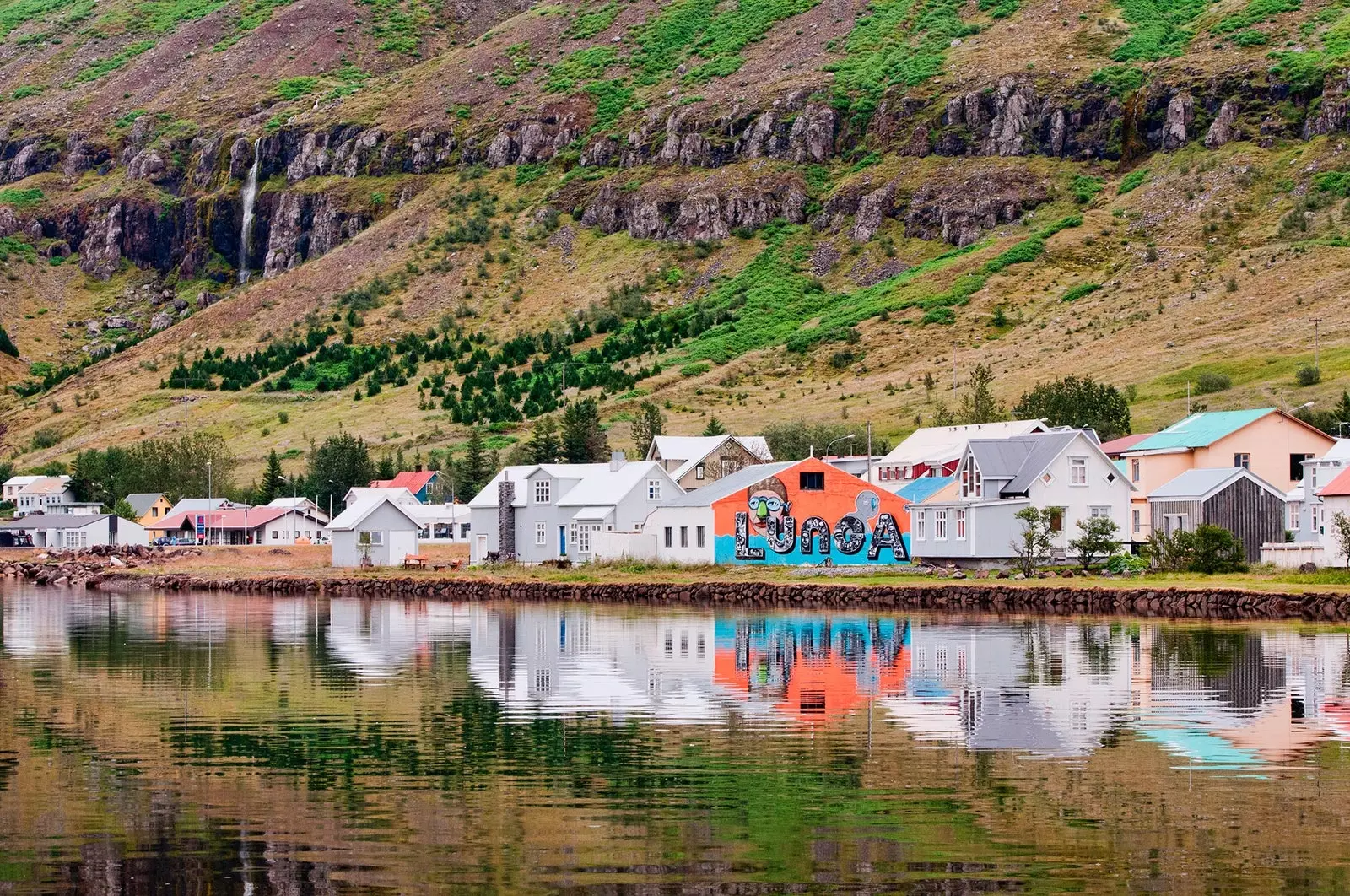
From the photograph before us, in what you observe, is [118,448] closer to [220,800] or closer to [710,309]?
[710,309]

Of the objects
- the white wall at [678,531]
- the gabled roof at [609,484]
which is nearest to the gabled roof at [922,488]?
the white wall at [678,531]

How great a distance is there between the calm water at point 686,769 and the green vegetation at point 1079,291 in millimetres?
107280

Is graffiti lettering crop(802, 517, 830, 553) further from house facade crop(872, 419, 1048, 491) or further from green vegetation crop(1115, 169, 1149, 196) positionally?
green vegetation crop(1115, 169, 1149, 196)

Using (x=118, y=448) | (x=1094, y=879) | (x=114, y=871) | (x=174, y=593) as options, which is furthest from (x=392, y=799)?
(x=118, y=448)

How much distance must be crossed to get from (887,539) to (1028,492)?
792 cm

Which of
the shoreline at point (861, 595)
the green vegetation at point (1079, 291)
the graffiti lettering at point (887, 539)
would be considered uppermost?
the green vegetation at point (1079, 291)

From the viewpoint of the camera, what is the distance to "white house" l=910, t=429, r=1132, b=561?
2815 inches

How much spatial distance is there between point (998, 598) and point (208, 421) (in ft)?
373

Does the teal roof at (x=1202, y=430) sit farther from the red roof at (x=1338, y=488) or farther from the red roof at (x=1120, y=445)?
the red roof at (x=1338, y=488)

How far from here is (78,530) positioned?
415 feet

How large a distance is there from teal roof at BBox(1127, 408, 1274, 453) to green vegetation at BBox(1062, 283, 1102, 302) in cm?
6946

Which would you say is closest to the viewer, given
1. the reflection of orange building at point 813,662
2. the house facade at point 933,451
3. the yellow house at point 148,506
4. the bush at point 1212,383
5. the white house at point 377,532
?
the reflection of orange building at point 813,662

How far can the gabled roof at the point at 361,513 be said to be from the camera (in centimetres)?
9456

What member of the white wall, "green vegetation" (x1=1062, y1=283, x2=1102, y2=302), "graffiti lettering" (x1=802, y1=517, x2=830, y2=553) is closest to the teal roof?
"graffiti lettering" (x1=802, y1=517, x2=830, y2=553)
